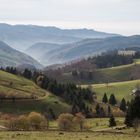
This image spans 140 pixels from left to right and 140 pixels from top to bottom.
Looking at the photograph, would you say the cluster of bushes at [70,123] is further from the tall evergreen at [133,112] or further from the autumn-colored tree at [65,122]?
the tall evergreen at [133,112]

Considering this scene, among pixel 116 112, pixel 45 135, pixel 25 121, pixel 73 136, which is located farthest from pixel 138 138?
pixel 116 112

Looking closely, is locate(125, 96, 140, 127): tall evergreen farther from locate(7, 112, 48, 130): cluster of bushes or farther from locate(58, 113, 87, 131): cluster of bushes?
locate(58, 113, 87, 131): cluster of bushes

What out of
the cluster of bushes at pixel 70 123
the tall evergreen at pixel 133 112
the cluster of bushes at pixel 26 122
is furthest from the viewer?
the cluster of bushes at pixel 70 123

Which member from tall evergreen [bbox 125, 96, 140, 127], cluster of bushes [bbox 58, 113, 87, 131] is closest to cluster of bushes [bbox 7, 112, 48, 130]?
cluster of bushes [bbox 58, 113, 87, 131]

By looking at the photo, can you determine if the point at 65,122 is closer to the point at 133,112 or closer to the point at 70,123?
the point at 70,123

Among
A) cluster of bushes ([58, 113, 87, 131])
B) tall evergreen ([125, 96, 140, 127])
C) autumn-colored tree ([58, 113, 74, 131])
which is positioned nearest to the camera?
tall evergreen ([125, 96, 140, 127])

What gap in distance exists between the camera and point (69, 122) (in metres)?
114

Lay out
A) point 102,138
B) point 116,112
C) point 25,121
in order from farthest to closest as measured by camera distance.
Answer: point 116,112, point 25,121, point 102,138

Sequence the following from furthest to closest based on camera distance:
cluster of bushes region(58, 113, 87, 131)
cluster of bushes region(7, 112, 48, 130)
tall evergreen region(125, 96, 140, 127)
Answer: cluster of bushes region(58, 113, 87, 131) < cluster of bushes region(7, 112, 48, 130) < tall evergreen region(125, 96, 140, 127)

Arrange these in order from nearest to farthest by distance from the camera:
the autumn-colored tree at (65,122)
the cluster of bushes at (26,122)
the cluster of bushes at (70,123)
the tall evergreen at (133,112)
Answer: the tall evergreen at (133,112), the cluster of bushes at (26,122), the autumn-colored tree at (65,122), the cluster of bushes at (70,123)

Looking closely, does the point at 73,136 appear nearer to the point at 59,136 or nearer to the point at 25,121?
the point at 59,136

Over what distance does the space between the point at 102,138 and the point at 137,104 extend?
40196 millimetres

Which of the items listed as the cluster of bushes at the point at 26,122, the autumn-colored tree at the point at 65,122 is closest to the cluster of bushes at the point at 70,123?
the autumn-colored tree at the point at 65,122

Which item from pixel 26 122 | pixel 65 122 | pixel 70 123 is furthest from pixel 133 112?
pixel 70 123
